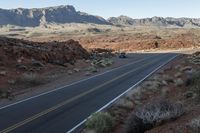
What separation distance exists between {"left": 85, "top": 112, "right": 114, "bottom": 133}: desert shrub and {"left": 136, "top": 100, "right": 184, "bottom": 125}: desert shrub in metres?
1.50

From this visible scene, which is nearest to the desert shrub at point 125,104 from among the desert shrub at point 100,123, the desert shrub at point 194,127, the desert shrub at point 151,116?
the desert shrub at point 100,123

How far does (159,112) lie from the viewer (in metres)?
14.6

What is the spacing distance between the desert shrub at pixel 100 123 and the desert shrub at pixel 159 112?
1502 mm

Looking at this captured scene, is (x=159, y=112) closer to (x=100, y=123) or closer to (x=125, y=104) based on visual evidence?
(x=100, y=123)

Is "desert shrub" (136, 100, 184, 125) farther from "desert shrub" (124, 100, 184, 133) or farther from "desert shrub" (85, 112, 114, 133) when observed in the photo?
"desert shrub" (85, 112, 114, 133)

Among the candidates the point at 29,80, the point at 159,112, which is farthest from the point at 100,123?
the point at 29,80

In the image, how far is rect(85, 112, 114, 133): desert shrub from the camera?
15.5 m

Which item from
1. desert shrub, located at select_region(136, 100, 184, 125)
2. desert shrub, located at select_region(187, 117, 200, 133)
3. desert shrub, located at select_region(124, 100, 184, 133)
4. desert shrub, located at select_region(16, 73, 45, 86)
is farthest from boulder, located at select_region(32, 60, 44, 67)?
desert shrub, located at select_region(187, 117, 200, 133)

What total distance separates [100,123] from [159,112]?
2.40 meters

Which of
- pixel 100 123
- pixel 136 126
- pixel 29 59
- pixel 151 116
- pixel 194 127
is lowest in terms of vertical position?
pixel 29 59

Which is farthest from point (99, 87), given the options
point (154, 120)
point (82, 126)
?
point (154, 120)

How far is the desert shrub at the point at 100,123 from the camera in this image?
610 inches

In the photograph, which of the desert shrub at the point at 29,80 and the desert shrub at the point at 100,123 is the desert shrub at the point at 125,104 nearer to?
the desert shrub at the point at 100,123

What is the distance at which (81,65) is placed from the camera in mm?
51062
